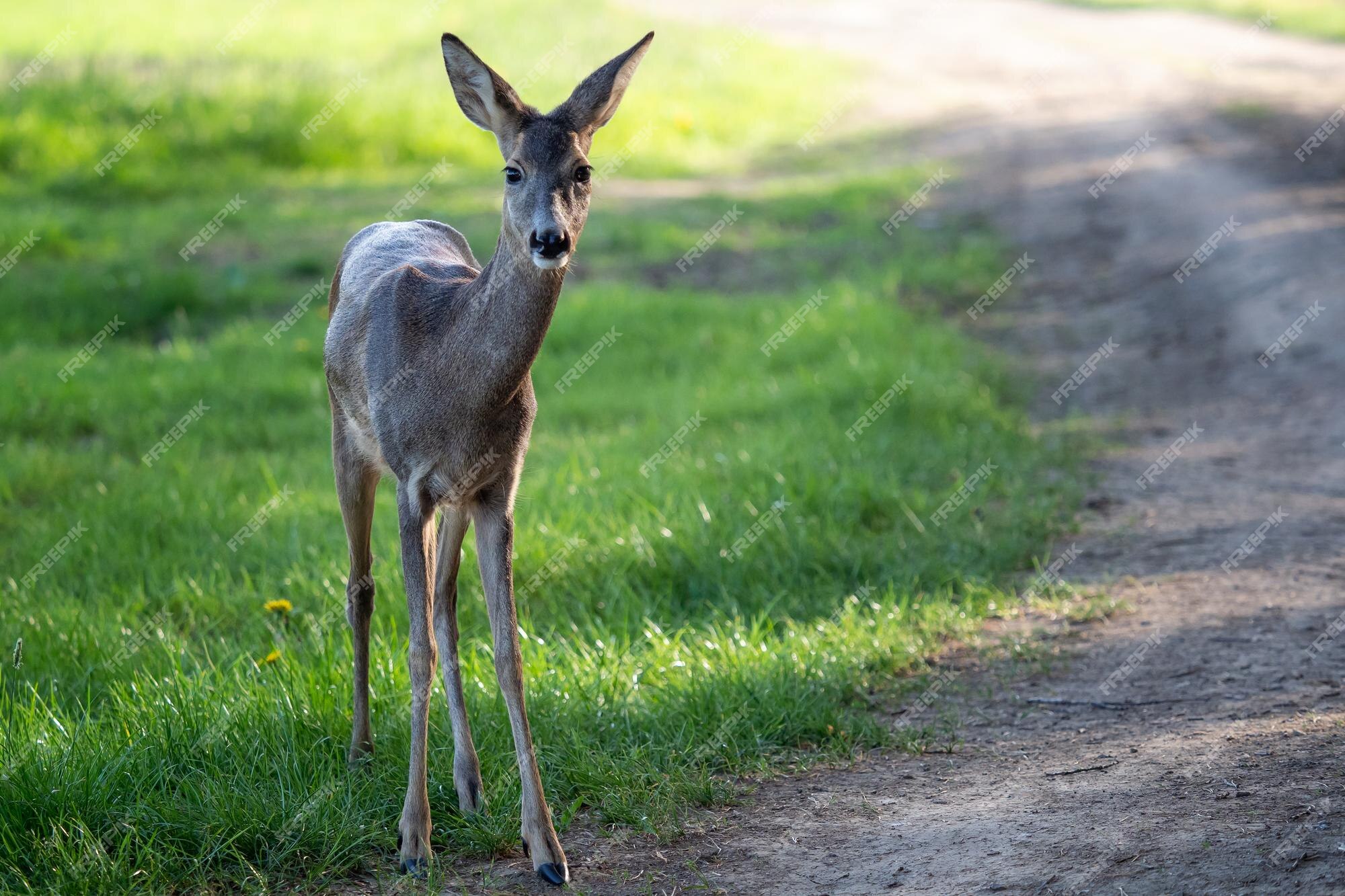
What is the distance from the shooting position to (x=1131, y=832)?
12.3 ft

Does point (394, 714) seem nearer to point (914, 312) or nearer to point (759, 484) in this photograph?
point (759, 484)

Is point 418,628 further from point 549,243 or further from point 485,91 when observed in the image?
point 485,91

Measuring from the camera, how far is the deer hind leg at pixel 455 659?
4.05 m

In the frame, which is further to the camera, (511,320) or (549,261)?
(511,320)

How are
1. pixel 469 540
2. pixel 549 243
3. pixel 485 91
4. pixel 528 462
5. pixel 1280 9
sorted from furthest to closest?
pixel 1280 9 → pixel 528 462 → pixel 469 540 → pixel 485 91 → pixel 549 243

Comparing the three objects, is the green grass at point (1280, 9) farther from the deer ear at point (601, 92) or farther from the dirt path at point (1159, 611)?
the deer ear at point (601, 92)

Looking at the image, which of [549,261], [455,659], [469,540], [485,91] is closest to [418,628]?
[455,659]

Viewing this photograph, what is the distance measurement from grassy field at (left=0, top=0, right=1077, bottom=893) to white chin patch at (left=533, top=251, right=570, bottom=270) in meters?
A: 1.72

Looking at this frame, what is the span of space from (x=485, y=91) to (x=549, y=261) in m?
0.66

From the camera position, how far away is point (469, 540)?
6.57 meters

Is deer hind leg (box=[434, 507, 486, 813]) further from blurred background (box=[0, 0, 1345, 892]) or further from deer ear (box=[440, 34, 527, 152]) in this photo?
deer ear (box=[440, 34, 527, 152])

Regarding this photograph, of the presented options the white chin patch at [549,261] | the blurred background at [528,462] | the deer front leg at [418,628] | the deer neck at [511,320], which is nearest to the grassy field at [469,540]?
the blurred background at [528,462]

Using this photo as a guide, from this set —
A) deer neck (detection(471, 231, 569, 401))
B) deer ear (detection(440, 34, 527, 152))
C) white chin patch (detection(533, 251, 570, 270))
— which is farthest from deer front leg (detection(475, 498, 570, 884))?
deer ear (detection(440, 34, 527, 152))

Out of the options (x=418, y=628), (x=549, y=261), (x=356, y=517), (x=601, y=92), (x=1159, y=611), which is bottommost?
(x=1159, y=611)
